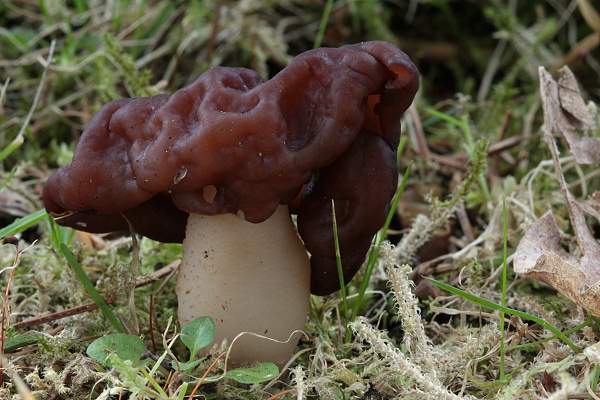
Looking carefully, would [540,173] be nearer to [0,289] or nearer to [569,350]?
[569,350]

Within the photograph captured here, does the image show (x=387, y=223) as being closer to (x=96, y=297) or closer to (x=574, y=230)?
(x=574, y=230)

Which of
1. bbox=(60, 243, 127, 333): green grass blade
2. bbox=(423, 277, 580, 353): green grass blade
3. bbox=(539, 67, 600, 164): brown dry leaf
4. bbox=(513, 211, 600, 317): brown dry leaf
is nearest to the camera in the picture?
bbox=(423, 277, 580, 353): green grass blade

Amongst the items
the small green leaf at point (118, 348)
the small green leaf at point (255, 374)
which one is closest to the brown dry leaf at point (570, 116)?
the small green leaf at point (255, 374)

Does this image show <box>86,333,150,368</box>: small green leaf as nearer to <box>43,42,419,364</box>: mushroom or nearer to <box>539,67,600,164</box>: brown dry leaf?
<box>43,42,419,364</box>: mushroom

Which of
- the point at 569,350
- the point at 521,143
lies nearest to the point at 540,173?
the point at 521,143

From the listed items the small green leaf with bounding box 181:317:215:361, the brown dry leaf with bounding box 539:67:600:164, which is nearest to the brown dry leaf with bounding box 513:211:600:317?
the brown dry leaf with bounding box 539:67:600:164

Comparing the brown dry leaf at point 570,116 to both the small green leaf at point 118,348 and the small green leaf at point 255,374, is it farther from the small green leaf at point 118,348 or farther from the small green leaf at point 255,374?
the small green leaf at point 118,348
